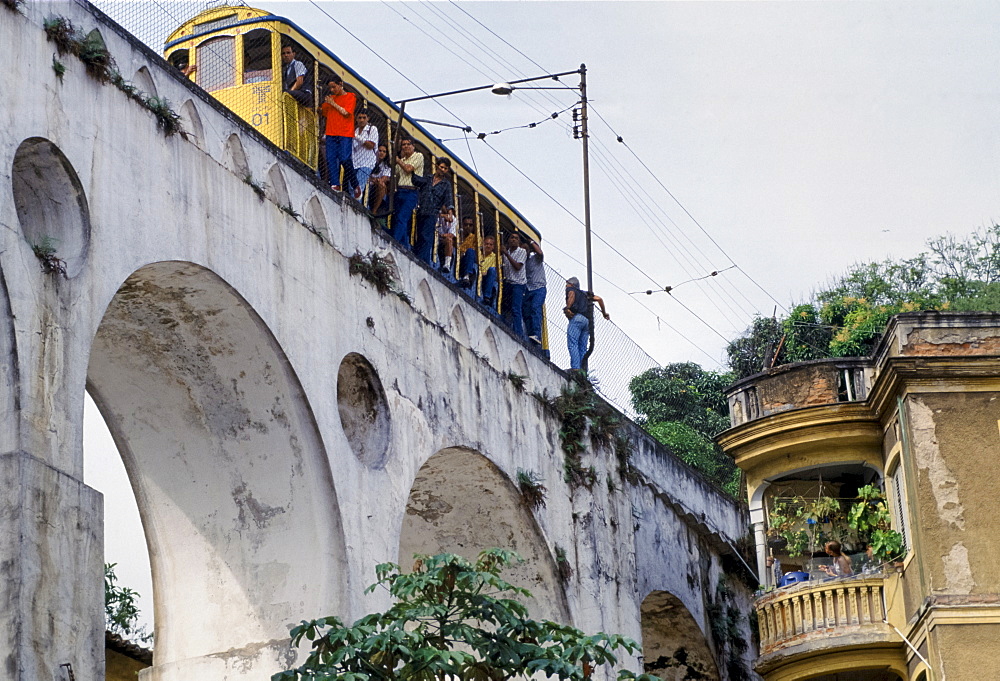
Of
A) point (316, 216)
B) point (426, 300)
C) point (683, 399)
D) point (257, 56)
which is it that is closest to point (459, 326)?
point (426, 300)

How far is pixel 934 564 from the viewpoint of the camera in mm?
17344

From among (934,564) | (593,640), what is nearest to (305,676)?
(593,640)

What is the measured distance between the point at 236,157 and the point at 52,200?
103 inches

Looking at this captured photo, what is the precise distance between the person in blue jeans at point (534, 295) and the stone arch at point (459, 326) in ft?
13.0

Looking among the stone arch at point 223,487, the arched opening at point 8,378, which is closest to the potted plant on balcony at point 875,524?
the stone arch at point 223,487

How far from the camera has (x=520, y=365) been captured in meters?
18.8

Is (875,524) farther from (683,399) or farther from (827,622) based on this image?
(683,399)

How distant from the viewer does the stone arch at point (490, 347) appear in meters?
18.0

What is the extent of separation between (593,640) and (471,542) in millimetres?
6829

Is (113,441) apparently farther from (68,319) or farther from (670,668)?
(670,668)

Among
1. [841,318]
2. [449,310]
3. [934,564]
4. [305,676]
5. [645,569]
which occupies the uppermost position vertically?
[841,318]

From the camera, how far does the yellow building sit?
17234 millimetres

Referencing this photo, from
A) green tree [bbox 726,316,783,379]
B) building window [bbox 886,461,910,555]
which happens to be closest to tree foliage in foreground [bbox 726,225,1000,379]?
green tree [bbox 726,316,783,379]

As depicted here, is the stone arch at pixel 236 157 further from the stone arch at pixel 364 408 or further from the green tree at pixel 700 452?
the green tree at pixel 700 452
